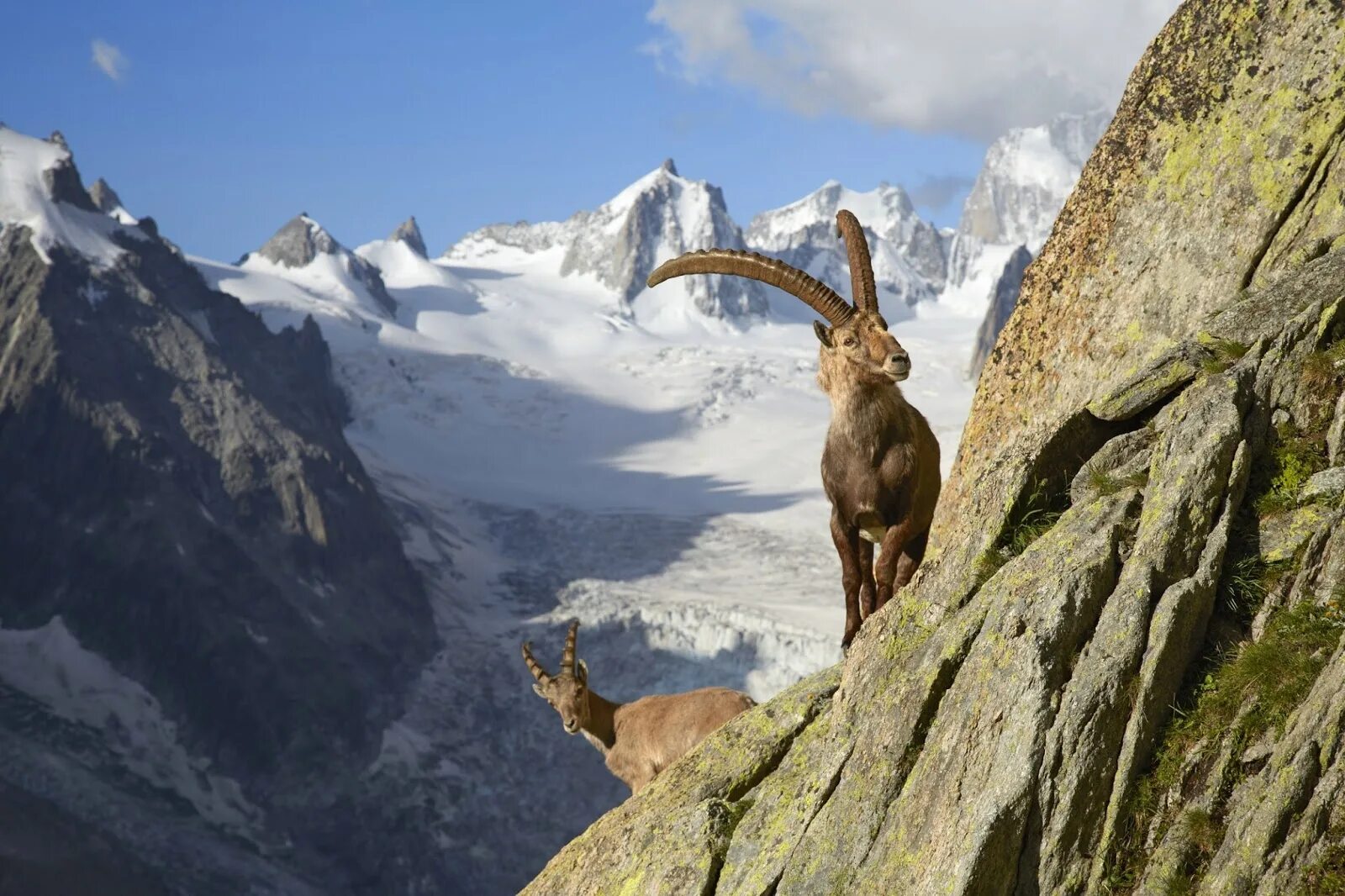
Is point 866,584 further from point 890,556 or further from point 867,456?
point 867,456

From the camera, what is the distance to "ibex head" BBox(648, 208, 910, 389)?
10766mm

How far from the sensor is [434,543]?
499ft

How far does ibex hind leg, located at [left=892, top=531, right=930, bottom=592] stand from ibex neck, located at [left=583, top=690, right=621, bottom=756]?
794cm

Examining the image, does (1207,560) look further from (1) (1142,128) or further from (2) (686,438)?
(2) (686,438)

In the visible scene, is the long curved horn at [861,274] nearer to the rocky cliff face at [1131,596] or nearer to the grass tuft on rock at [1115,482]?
the rocky cliff face at [1131,596]

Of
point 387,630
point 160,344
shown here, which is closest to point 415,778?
point 387,630

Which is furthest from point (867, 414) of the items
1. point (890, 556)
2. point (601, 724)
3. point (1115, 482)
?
point (601, 724)

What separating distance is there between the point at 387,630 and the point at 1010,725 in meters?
128

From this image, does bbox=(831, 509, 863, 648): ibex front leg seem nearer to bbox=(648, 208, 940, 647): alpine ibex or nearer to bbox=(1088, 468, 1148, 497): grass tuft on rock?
bbox=(648, 208, 940, 647): alpine ibex

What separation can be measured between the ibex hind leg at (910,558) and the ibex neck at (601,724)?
26.0ft

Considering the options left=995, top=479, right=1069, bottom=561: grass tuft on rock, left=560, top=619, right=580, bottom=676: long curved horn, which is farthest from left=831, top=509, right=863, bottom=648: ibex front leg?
left=560, top=619, right=580, bottom=676: long curved horn

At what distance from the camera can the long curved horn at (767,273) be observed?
11.0m

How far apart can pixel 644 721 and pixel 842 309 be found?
719 centimetres

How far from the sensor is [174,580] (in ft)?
422
